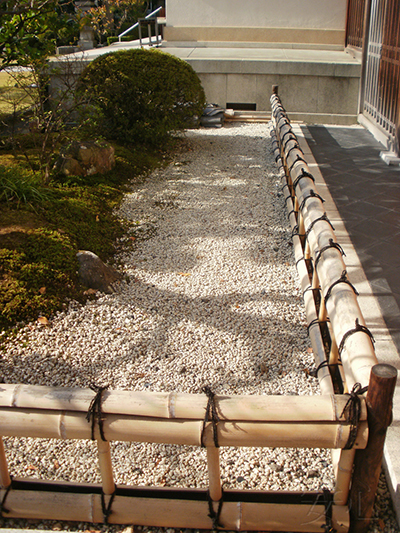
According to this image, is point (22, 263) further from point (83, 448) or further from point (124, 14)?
point (124, 14)

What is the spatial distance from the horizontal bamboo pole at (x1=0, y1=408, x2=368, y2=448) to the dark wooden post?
0.05 m

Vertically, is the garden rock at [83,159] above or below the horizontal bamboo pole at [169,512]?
above

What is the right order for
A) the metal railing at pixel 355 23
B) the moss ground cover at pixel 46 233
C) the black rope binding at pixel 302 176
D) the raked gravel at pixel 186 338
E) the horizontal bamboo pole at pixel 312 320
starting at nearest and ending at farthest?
1. the raked gravel at pixel 186 338
2. the horizontal bamboo pole at pixel 312 320
3. the moss ground cover at pixel 46 233
4. the black rope binding at pixel 302 176
5. the metal railing at pixel 355 23

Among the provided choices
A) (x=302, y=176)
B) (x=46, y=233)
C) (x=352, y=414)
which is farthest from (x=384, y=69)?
(x=352, y=414)

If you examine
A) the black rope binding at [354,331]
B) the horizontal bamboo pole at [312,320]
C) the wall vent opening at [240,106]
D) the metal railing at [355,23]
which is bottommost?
the horizontal bamboo pole at [312,320]

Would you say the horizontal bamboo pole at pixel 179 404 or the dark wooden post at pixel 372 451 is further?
the horizontal bamboo pole at pixel 179 404

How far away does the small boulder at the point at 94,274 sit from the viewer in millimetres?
4020

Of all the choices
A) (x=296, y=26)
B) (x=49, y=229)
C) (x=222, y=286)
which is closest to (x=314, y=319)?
(x=222, y=286)

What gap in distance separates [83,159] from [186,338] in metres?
3.41

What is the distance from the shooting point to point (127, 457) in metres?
2.54

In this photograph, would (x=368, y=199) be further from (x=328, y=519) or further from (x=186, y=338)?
(x=328, y=519)

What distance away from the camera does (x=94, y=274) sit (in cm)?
404

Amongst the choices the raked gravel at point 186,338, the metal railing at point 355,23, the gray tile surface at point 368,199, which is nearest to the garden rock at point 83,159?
the raked gravel at point 186,338

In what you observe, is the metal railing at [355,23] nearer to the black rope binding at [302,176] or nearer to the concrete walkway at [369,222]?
the concrete walkway at [369,222]
